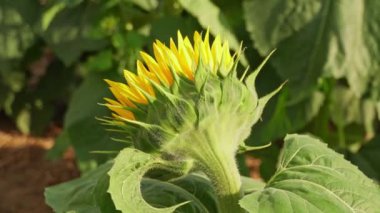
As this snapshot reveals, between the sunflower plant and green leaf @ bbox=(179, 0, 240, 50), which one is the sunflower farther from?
green leaf @ bbox=(179, 0, 240, 50)

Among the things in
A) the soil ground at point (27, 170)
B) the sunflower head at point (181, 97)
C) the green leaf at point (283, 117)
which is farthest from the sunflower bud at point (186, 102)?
the soil ground at point (27, 170)

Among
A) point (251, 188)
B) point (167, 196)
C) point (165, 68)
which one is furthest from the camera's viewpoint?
point (251, 188)

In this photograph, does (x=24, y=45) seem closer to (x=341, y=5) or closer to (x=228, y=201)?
(x=341, y=5)

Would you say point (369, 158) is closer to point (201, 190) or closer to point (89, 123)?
point (89, 123)

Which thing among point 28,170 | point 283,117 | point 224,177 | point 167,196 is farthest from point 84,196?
point 28,170

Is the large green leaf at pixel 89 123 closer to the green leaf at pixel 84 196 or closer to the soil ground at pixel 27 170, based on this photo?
the soil ground at pixel 27 170

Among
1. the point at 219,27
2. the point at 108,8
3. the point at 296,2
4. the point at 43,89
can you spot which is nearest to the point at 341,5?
the point at 296,2
